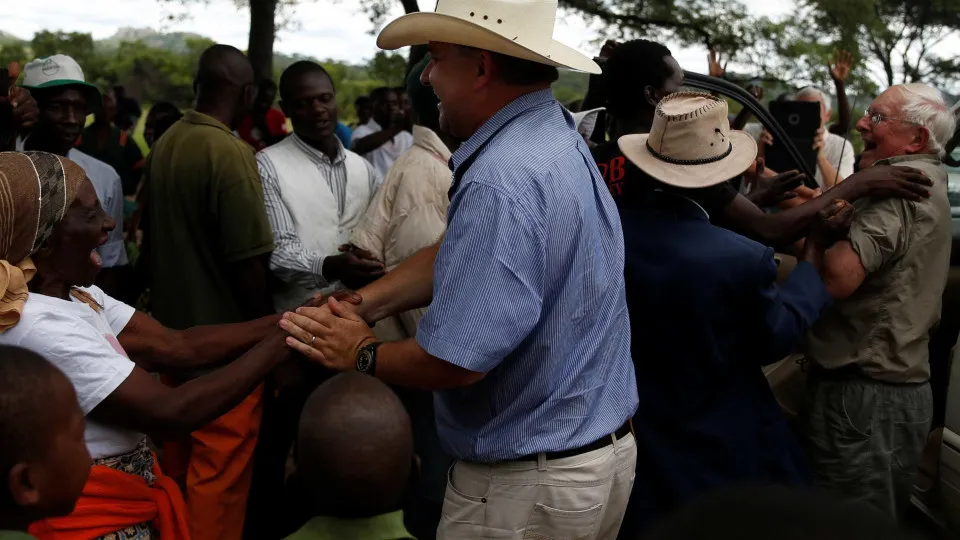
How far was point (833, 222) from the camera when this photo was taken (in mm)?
3262

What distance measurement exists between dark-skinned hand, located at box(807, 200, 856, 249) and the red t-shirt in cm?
546

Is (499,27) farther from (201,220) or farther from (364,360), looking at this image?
(201,220)

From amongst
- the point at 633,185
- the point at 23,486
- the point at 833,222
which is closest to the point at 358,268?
the point at 633,185

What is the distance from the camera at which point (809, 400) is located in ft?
12.3

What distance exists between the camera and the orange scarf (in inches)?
88.7

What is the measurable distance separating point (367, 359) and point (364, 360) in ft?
0.04

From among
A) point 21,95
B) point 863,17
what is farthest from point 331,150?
point 863,17

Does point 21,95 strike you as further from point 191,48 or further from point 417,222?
point 191,48

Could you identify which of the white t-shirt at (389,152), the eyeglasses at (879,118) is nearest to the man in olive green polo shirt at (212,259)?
the eyeglasses at (879,118)

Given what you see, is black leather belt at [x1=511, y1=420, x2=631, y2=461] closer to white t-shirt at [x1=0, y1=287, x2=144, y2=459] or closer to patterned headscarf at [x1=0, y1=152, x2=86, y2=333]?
white t-shirt at [x1=0, y1=287, x2=144, y2=459]

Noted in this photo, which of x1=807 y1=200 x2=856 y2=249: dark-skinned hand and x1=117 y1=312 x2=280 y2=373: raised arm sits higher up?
x1=807 y1=200 x2=856 y2=249: dark-skinned hand

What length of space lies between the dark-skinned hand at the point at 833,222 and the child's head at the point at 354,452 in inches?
66.0

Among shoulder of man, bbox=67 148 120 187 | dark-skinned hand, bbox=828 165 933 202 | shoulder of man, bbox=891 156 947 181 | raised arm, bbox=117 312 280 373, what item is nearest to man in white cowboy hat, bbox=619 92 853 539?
dark-skinned hand, bbox=828 165 933 202

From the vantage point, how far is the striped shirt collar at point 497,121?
241 cm
